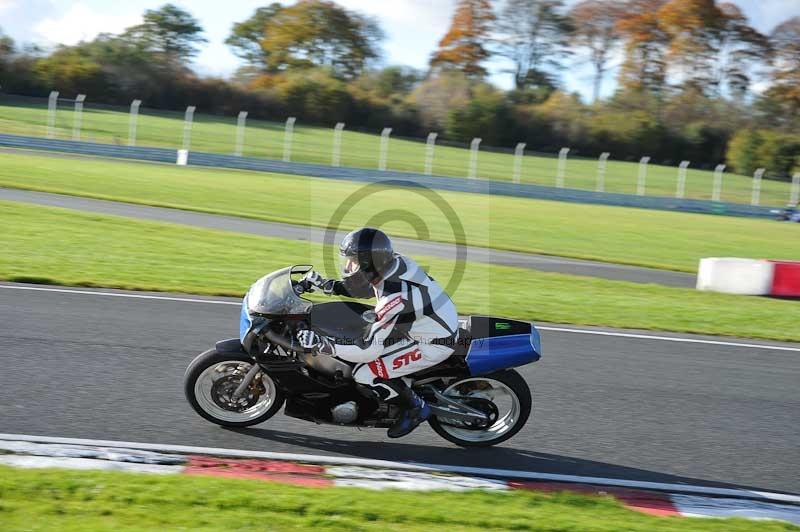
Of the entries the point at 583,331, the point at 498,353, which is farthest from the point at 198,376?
the point at 583,331

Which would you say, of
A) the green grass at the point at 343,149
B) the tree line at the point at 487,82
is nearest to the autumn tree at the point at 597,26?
the tree line at the point at 487,82

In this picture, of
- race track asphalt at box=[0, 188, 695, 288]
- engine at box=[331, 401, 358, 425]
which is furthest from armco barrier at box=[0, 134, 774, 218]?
→ engine at box=[331, 401, 358, 425]

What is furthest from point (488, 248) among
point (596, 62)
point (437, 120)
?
point (596, 62)

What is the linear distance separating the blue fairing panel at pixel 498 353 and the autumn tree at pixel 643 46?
60.3 meters

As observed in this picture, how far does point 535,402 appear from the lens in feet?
25.6

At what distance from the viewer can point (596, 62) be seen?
6625 cm

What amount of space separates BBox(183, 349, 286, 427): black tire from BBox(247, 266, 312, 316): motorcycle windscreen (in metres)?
0.42

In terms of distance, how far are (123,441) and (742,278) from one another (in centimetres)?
1272

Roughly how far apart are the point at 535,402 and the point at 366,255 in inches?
103

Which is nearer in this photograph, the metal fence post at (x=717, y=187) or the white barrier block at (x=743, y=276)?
the white barrier block at (x=743, y=276)

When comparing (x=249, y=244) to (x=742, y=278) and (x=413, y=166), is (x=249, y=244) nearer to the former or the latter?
(x=742, y=278)

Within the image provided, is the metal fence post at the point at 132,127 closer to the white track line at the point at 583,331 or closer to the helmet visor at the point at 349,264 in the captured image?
the white track line at the point at 583,331

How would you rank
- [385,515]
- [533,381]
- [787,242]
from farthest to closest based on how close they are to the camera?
[787,242] → [533,381] → [385,515]

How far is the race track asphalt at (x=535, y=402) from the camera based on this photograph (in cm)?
640
